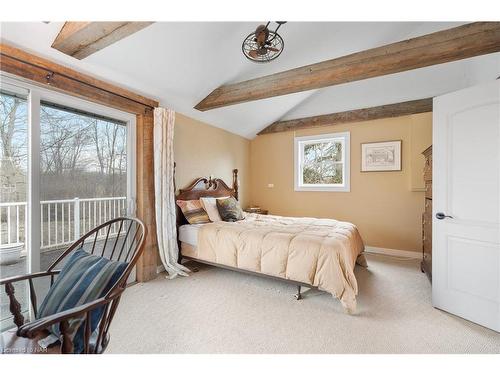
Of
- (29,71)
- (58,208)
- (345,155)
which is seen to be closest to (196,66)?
(29,71)

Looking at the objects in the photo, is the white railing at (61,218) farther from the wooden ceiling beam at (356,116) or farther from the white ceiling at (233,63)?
the wooden ceiling beam at (356,116)

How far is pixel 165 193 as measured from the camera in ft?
9.39

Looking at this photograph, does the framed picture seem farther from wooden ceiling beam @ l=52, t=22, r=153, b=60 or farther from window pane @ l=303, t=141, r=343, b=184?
wooden ceiling beam @ l=52, t=22, r=153, b=60

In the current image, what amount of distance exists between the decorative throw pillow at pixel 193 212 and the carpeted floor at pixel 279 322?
0.82 metres

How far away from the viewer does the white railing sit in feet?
8.48

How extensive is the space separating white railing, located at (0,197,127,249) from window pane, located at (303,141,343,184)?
11.2ft

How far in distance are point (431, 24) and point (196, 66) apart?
3.12 m

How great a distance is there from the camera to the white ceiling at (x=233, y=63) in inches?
81.9

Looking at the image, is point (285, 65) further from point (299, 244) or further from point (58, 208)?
point (58, 208)

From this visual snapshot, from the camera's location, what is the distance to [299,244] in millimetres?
2258

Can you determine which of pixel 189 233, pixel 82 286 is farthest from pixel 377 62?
pixel 82 286

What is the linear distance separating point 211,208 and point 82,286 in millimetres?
2353

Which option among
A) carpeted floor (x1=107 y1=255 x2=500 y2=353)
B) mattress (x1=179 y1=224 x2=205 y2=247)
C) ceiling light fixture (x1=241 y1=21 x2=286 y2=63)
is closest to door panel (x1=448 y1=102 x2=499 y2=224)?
carpeted floor (x1=107 y1=255 x2=500 y2=353)
